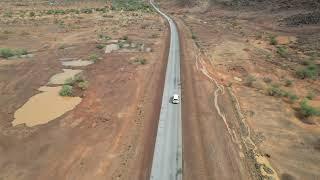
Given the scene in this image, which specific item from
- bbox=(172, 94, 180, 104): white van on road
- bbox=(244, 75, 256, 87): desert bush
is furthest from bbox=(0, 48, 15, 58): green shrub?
bbox=(244, 75, 256, 87): desert bush

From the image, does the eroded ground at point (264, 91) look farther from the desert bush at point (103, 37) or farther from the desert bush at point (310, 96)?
the desert bush at point (103, 37)

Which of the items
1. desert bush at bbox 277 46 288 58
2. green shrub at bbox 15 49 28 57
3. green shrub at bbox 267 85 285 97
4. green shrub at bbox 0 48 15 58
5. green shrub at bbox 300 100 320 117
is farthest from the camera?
green shrub at bbox 15 49 28 57

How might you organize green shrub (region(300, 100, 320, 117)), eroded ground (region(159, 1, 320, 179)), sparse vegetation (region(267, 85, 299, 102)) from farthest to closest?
1. sparse vegetation (region(267, 85, 299, 102))
2. green shrub (region(300, 100, 320, 117))
3. eroded ground (region(159, 1, 320, 179))

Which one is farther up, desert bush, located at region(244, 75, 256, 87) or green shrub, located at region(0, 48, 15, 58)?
green shrub, located at region(0, 48, 15, 58)

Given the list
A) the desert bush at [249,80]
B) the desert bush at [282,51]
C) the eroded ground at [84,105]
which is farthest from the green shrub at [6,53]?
the desert bush at [282,51]

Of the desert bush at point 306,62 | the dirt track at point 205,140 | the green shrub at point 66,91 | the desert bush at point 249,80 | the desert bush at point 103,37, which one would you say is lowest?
the dirt track at point 205,140

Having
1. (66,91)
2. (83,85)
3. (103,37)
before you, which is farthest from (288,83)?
(103,37)

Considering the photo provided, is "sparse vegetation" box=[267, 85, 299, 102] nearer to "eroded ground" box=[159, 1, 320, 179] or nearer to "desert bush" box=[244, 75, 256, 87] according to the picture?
"eroded ground" box=[159, 1, 320, 179]
